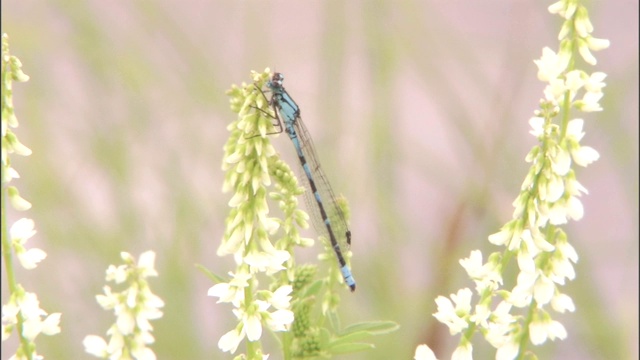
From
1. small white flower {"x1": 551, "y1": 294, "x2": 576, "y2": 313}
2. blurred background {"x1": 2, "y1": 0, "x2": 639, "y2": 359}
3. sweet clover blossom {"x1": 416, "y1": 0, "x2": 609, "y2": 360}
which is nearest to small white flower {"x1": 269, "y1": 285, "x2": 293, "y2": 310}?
sweet clover blossom {"x1": 416, "y1": 0, "x2": 609, "y2": 360}

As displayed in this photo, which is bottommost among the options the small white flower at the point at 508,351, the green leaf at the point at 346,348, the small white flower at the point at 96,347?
the small white flower at the point at 508,351

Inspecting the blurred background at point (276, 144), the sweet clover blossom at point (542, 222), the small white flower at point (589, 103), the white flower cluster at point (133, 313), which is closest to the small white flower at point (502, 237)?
the sweet clover blossom at point (542, 222)

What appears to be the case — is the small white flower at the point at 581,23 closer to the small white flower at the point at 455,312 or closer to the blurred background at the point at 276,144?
the small white flower at the point at 455,312

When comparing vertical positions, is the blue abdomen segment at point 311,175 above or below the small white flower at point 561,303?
above

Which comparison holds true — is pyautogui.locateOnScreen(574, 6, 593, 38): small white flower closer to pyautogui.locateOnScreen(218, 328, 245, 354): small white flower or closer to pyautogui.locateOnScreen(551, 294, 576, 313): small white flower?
pyautogui.locateOnScreen(551, 294, 576, 313): small white flower

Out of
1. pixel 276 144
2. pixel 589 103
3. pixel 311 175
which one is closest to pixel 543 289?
pixel 589 103

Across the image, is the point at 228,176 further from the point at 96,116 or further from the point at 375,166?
the point at 96,116

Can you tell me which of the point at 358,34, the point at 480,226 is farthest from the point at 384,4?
the point at 480,226
